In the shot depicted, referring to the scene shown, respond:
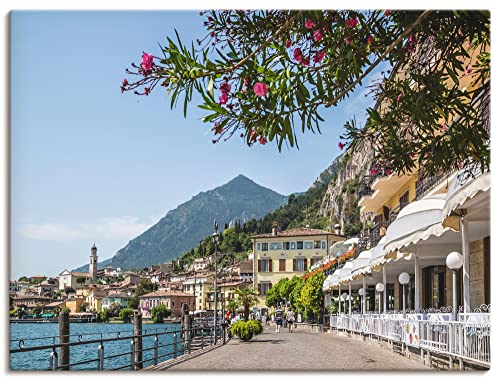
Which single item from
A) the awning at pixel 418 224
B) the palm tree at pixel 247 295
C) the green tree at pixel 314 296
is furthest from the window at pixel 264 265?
the awning at pixel 418 224

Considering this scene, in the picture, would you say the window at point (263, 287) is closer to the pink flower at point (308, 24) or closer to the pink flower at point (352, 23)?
the pink flower at point (352, 23)

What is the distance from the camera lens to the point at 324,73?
646 centimetres

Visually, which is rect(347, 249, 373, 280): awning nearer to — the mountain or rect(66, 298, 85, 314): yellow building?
the mountain

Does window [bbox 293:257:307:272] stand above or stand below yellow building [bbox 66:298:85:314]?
above

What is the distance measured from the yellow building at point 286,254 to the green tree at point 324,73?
57268 mm

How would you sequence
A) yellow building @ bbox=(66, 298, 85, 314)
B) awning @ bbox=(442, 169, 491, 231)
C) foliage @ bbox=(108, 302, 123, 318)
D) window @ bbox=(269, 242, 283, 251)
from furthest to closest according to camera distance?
window @ bbox=(269, 242, 283, 251) → foliage @ bbox=(108, 302, 123, 318) → yellow building @ bbox=(66, 298, 85, 314) → awning @ bbox=(442, 169, 491, 231)

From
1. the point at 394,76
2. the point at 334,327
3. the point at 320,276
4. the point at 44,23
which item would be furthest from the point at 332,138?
the point at 320,276

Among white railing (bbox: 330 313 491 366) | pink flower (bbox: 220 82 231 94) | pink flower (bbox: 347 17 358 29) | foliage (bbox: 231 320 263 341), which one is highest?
pink flower (bbox: 347 17 358 29)

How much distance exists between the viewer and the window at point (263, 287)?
67.9m

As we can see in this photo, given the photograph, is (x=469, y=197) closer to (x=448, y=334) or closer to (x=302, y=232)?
(x=448, y=334)

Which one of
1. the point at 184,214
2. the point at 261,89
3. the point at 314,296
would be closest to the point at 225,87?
the point at 261,89

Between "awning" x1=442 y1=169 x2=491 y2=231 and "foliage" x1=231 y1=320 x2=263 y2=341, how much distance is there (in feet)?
40.4

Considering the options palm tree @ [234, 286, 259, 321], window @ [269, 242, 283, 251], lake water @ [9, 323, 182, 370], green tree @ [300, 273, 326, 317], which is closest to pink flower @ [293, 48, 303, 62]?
lake water @ [9, 323, 182, 370]

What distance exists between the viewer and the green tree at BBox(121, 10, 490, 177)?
615 cm
